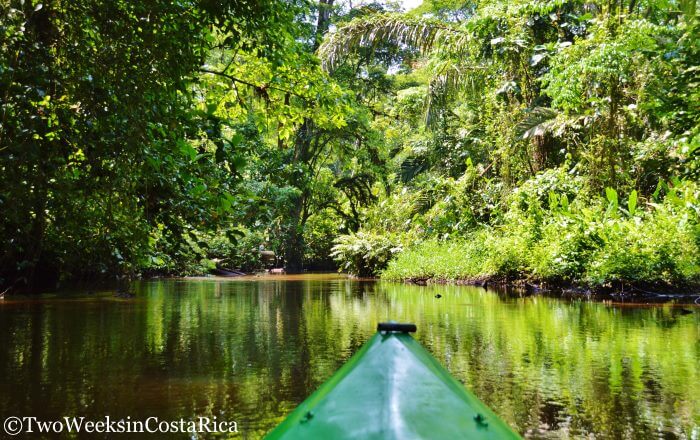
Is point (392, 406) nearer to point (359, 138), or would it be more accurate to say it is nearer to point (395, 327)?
point (395, 327)

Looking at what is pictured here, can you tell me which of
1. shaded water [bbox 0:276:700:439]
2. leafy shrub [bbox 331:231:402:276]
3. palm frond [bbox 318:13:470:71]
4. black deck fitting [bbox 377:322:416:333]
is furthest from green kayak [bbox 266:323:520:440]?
leafy shrub [bbox 331:231:402:276]

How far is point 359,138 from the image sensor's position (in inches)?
1027

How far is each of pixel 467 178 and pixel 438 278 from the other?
9.90 ft

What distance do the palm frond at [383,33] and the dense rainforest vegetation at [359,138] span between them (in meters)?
0.06

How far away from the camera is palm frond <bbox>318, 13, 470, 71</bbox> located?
58.4 feet

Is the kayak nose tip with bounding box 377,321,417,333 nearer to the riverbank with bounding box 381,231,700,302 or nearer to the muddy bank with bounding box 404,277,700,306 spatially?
the muddy bank with bounding box 404,277,700,306

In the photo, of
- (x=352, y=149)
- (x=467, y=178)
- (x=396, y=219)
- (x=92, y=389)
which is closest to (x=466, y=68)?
(x=467, y=178)

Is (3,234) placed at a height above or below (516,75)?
below

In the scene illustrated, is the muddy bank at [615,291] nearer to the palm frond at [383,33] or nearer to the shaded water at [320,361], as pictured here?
the shaded water at [320,361]

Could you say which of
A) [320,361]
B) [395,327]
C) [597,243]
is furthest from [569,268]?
[395,327]

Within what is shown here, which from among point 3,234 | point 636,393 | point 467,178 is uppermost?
point 467,178

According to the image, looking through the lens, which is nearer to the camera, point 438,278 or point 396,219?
point 438,278

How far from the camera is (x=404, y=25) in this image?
17875mm

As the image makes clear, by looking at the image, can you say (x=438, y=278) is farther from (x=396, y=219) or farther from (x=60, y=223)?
(x=60, y=223)
